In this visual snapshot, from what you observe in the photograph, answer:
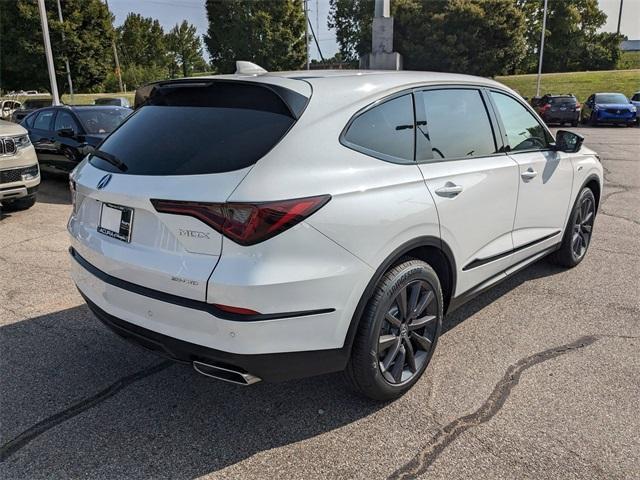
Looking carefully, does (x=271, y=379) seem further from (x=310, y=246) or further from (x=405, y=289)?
(x=405, y=289)

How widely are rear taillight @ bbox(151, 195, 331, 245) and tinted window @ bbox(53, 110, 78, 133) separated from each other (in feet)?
26.3

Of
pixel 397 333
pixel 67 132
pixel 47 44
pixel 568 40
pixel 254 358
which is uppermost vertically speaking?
pixel 568 40

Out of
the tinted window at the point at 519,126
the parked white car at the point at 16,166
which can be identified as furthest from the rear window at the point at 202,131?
the parked white car at the point at 16,166

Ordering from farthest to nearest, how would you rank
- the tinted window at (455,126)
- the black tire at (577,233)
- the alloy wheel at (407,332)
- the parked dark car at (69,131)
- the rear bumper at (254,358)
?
the parked dark car at (69,131) → the black tire at (577,233) → the tinted window at (455,126) → the alloy wheel at (407,332) → the rear bumper at (254,358)

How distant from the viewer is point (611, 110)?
22.7m

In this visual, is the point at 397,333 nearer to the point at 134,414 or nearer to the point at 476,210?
the point at 476,210

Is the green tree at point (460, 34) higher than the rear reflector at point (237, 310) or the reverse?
higher

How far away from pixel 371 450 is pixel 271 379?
2.01 feet

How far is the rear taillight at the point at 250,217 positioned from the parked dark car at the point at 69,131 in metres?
7.28

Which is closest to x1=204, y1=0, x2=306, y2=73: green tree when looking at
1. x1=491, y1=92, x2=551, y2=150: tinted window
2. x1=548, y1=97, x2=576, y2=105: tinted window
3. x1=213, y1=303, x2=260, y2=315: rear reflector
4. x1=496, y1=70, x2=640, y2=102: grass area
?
x1=496, y1=70, x2=640, y2=102: grass area

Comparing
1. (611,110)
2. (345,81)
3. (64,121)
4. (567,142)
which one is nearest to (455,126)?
(345,81)

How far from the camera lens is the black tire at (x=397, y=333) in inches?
102

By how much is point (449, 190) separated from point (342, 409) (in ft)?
4.42

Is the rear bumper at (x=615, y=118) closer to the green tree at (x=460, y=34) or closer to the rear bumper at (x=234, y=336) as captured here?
the green tree at (x=460, y=34)
